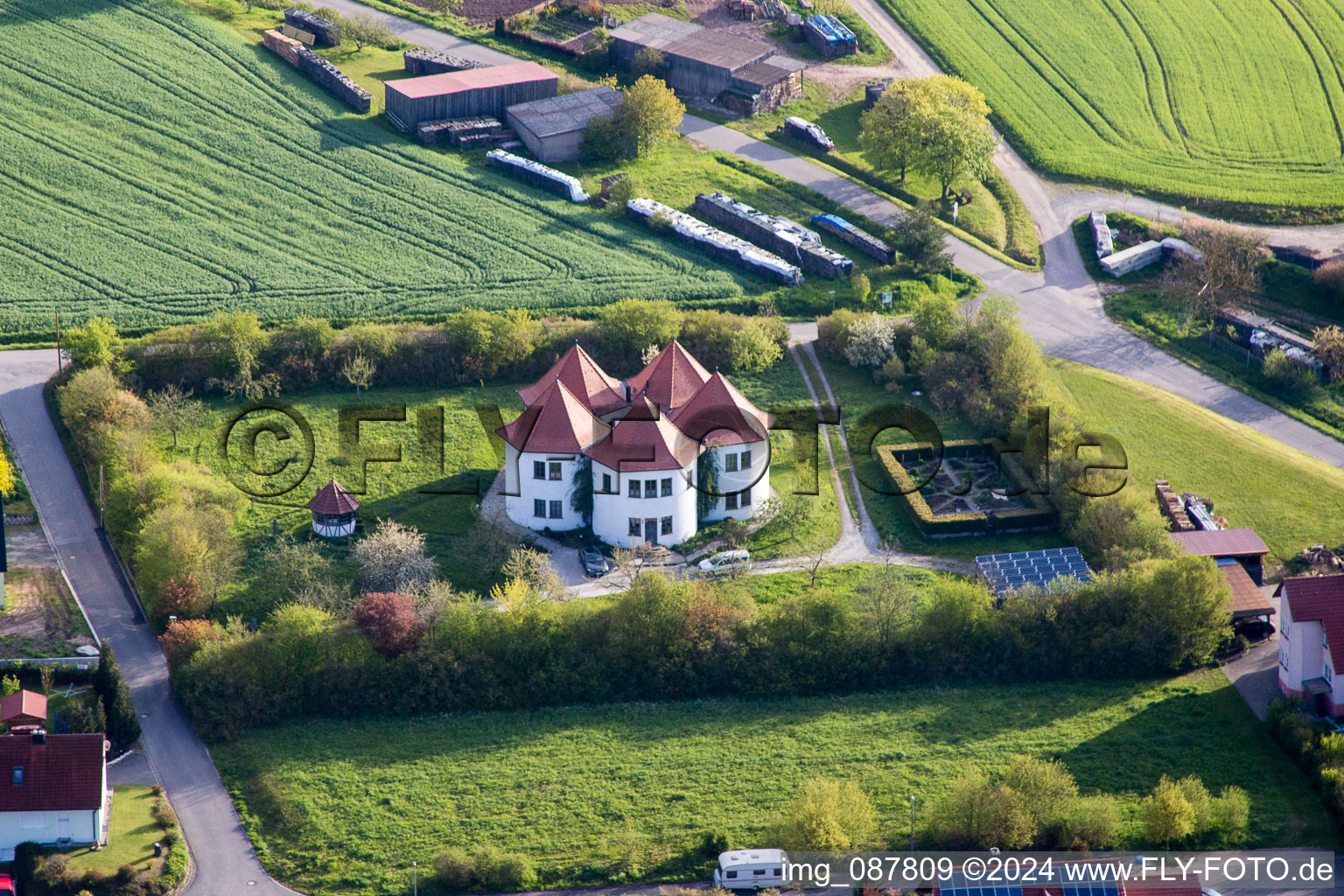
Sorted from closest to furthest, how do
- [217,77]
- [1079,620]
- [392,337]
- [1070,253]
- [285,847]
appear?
[285,847], [1079,620], [392,337], [1070,253], [217,77]

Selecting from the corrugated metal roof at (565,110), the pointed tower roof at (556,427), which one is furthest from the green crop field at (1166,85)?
the pointed tower roof at (556,427)

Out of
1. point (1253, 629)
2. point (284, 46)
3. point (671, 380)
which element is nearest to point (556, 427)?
point (671, 380)

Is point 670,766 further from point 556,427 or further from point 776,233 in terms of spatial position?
point 776,233

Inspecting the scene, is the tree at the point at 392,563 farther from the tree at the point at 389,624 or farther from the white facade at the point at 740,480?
the white facade at the point at 740,480

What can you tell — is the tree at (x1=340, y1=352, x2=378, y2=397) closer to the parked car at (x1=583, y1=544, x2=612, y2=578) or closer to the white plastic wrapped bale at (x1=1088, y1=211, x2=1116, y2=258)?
the parked car at (x1=583, y1=544, x2=612, y2=578)

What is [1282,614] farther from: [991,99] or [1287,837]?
[991,99]

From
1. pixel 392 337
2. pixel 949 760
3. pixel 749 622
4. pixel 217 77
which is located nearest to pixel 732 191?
pixel 392 337

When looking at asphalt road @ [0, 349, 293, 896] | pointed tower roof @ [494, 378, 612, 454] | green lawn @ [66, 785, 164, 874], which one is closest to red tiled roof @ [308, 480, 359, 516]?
pointed tower roof @ [494, 378, 612, 454]
